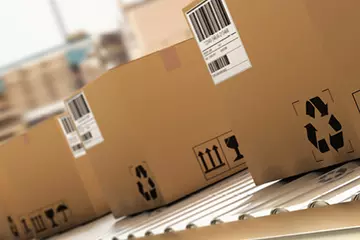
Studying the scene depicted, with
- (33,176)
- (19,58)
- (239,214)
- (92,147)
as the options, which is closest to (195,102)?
(92,147)

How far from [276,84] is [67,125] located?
87cm

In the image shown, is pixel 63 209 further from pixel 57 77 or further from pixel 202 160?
pixel 57 77

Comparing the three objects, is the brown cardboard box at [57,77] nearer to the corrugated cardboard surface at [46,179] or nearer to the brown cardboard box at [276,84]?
the corrugated cardboard surface at [46,179]

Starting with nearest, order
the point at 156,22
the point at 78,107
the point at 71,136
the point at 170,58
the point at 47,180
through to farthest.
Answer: the point at 170,58
the point at 78,107
the point at 71,136
the point at 47,180
the point at 156,22

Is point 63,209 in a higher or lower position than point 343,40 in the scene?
lower

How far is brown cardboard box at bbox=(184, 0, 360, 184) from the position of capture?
0.76 m

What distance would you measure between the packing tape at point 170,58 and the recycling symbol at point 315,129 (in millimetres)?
427

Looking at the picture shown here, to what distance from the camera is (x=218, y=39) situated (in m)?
0.91

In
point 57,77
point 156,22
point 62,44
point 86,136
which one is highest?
point 62,44

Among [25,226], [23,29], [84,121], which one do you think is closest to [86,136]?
[84,121]

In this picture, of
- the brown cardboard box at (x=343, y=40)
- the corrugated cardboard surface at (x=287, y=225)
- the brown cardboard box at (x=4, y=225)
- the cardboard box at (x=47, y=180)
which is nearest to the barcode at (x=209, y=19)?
the brown cardboard box at (x=343, y=40)

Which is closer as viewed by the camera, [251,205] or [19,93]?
[251,205]

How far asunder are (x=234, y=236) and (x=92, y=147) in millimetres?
693

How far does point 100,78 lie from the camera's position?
4.04 feet
